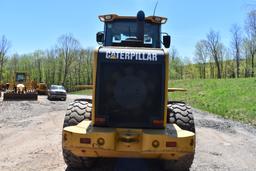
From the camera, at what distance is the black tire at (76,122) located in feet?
24.5

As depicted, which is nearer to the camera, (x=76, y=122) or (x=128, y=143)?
(x=128, y=143)

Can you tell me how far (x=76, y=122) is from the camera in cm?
763

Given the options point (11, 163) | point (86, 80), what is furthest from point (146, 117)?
point (86, 80)

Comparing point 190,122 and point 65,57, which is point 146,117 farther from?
point 65,57

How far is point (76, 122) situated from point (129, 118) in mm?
1242

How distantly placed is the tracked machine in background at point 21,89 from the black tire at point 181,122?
27.8 m

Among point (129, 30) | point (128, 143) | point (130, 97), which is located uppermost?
point (129, 30)

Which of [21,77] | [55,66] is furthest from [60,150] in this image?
[55,66]

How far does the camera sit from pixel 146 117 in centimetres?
692

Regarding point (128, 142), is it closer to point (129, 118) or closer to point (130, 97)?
point (129, 118)

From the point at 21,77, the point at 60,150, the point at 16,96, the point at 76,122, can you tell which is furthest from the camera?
the point at 21,77

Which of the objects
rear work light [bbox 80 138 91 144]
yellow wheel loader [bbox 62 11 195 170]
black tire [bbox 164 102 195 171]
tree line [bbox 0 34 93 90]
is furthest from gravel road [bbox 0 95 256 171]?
tree line [bbox 0 34 93 90]

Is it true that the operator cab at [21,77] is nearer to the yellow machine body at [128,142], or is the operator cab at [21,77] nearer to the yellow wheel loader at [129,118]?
the yellow wheel loader at [129,118]

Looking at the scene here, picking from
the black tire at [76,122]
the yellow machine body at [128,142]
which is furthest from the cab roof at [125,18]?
the yellow machine body at [128,142]
